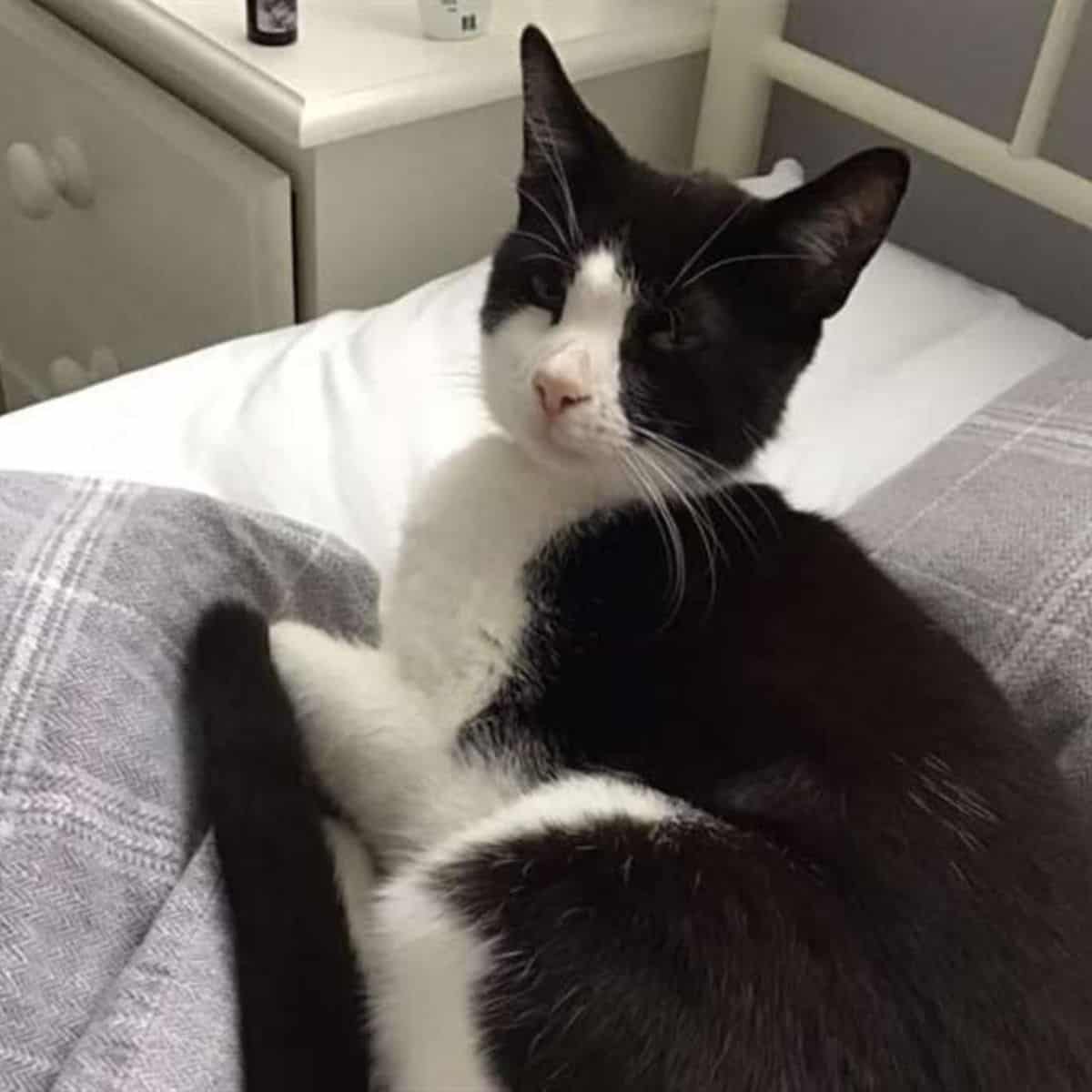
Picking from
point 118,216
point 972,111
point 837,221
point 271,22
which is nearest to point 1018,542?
point 837,221

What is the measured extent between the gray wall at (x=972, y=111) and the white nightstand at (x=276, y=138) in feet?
0.47

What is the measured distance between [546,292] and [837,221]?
0.17 metres

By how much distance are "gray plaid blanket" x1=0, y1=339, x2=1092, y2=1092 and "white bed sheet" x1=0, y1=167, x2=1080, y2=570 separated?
0.33 ft

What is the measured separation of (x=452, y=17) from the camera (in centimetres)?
130

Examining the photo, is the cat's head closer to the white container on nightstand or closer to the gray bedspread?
the gray bedspread

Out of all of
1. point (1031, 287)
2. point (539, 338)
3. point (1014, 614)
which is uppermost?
point (539, 338)

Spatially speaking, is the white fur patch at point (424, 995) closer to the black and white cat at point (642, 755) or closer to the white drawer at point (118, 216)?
the black and white cat at point (642, 755)

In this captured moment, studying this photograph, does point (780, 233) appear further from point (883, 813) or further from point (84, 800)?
point (84, 800)

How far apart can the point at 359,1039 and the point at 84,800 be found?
0.17 metres

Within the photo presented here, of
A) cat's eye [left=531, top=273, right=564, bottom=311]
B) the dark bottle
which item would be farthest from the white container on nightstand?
cat's eye [left=531, top=273, right=564, bottom=311]

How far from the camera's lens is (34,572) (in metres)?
0.81

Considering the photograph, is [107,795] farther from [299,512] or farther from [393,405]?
[393,405]

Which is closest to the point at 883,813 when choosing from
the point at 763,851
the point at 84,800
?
the point at 763,851

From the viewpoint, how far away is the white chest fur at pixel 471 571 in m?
0.87
